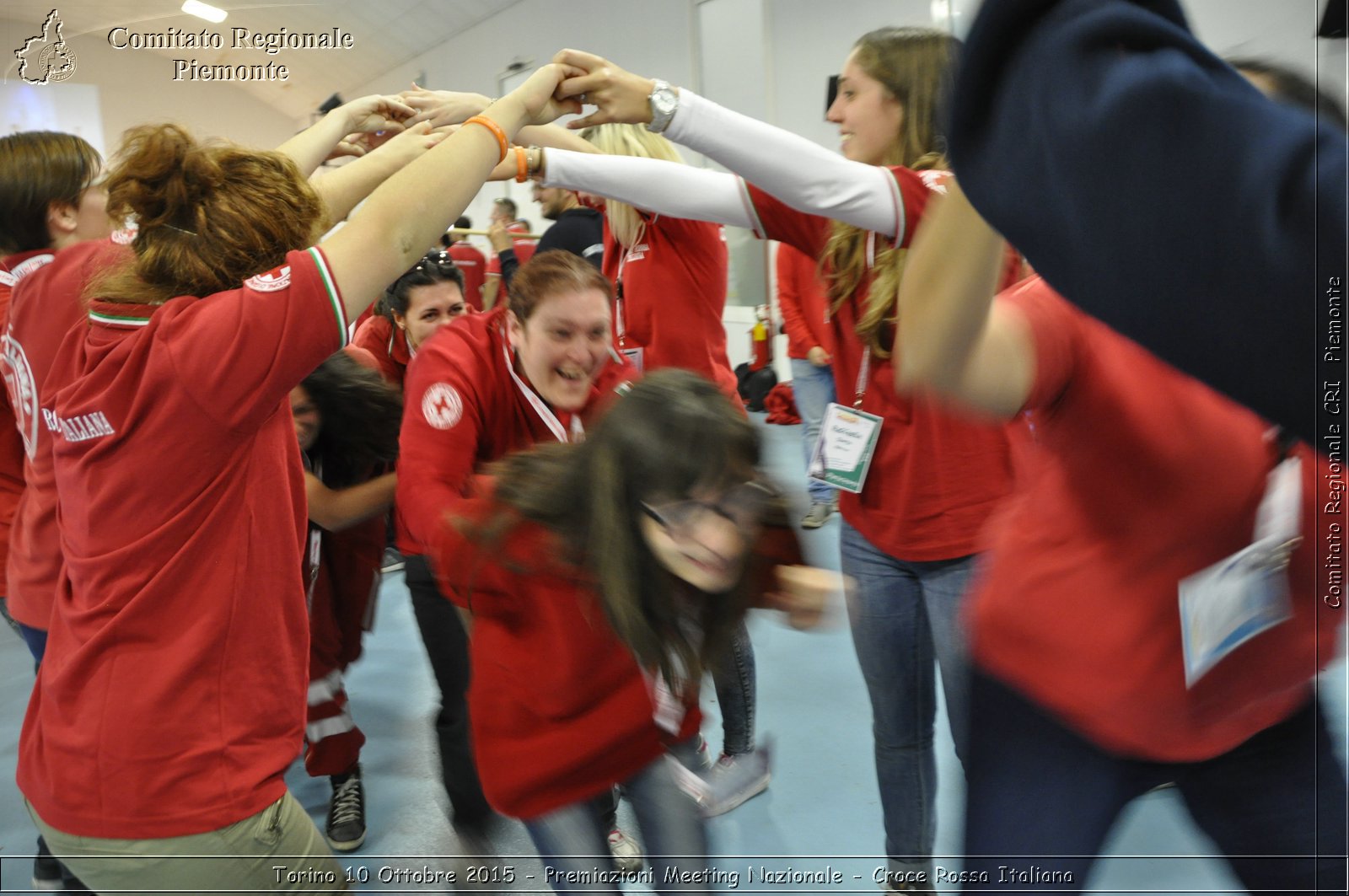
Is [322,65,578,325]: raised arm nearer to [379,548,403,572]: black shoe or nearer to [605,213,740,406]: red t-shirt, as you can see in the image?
[605,213,740,406]: red t-shirt

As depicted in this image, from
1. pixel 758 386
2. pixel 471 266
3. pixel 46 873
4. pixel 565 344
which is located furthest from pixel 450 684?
pixel 758 386

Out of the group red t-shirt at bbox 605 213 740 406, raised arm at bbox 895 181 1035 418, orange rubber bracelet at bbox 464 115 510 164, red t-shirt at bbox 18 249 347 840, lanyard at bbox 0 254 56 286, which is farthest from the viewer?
red t-shirt at bbox 605 213 740 406

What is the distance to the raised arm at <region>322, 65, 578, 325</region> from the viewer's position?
1.14m

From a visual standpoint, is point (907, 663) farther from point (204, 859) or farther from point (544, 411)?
point (204, 859)

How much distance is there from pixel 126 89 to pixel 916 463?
2947 mm

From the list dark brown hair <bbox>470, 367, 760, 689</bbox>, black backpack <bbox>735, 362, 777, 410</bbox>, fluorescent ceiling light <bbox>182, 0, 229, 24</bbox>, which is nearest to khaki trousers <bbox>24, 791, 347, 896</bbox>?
dark brown hair <bbox>470, 367, 760, 689</bbox>

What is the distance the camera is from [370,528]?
2.44 meters

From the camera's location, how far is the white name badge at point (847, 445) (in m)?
1.69

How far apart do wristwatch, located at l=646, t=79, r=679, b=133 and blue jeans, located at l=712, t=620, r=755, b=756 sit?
1.31 meters

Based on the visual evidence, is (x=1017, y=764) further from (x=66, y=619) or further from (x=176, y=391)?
(x=66, y=619)

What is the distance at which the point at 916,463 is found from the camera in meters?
1.64

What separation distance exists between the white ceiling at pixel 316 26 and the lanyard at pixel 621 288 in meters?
1.08

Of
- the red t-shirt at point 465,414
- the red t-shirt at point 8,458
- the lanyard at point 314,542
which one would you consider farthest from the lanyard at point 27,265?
the red t-shirt at point 465,414

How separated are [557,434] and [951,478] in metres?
0.78
